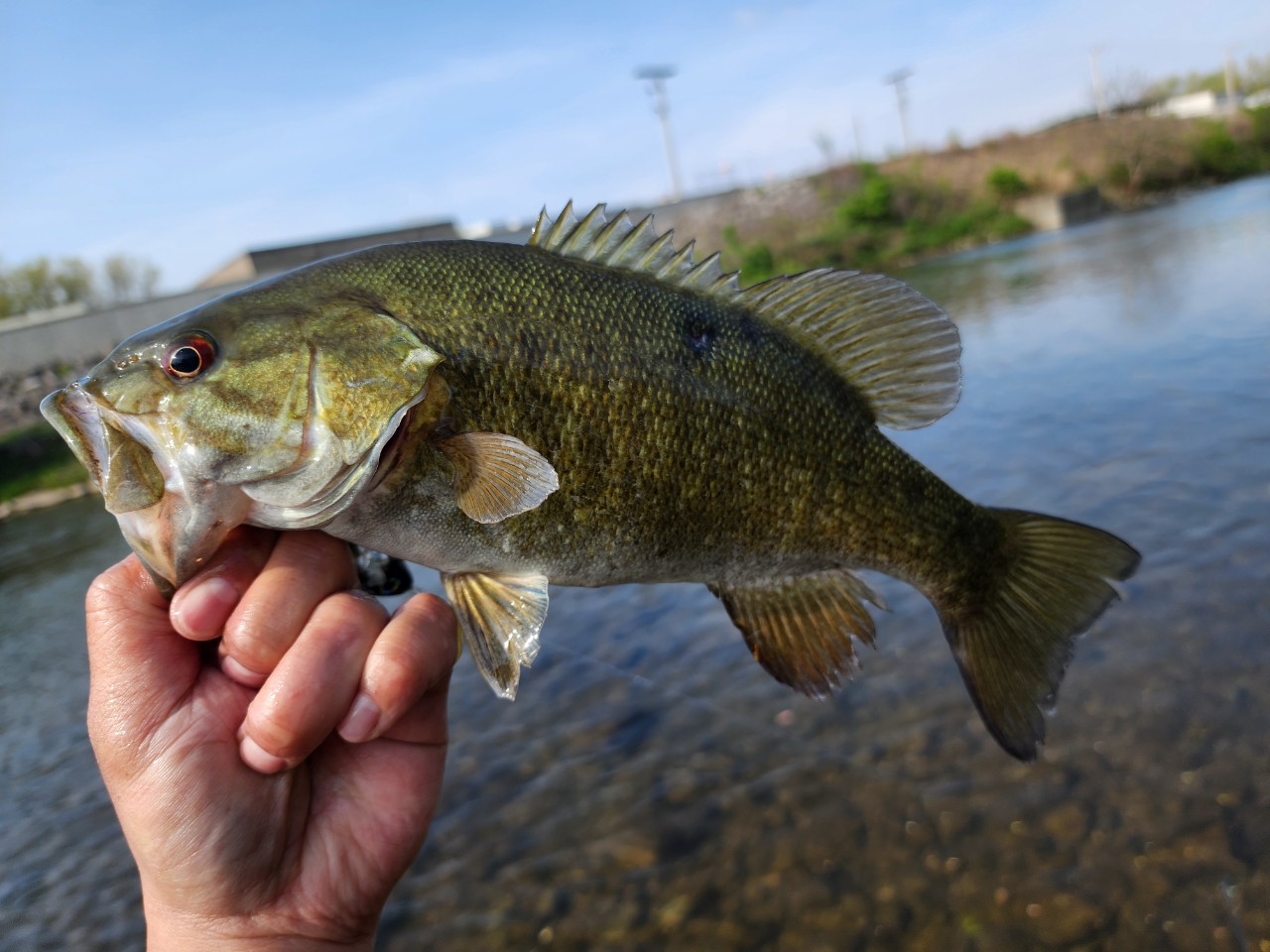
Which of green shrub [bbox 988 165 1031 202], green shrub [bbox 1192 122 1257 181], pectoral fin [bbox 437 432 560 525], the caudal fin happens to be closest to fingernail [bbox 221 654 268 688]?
pectoral fin [bbox 437 432 560 525]

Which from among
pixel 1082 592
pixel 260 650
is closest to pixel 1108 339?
pixel 1082 592

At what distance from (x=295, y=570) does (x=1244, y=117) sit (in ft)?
227

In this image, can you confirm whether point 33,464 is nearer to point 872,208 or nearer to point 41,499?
point 41,499

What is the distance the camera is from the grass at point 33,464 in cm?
2197

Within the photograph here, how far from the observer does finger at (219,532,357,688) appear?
1.74 m

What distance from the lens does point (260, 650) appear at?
69.0 inches

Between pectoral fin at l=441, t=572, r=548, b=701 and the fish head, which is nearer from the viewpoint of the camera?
the fish head

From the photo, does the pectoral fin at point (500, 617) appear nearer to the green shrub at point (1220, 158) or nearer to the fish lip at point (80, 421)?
the fish lip at point (80, 421)

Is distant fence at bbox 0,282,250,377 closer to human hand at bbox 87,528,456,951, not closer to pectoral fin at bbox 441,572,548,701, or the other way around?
human hand at bbox 87,528,456,951

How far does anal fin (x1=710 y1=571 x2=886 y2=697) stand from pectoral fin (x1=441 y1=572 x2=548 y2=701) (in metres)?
0.55

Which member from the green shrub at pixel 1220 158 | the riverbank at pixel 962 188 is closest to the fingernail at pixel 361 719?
the riverbank at pixel 962 188

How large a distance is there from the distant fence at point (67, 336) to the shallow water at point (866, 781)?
2509cm

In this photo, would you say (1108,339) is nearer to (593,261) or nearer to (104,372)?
(593,261)

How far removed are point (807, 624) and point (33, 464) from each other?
27317 mm
